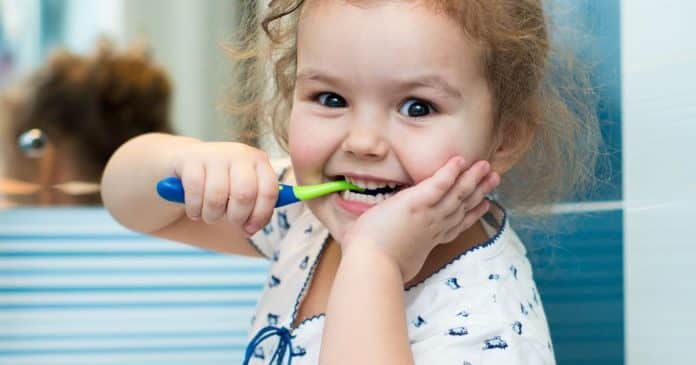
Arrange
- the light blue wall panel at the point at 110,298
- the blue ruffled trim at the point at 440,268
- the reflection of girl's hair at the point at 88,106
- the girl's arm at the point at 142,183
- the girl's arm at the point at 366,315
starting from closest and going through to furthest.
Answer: the girl's arm at the point at 366,315
the blue ruffled trim at the point at 440,268
the girl's arm at the point at 142,183
the light blue wall panel at the point at 110,298
the reflection of girl's hair at the point at 88,106

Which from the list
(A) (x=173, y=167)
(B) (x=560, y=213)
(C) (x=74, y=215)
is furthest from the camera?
(C) (x=74, y=215)

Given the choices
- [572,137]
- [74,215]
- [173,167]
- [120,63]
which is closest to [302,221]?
[173,167]

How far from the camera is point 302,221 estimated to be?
0.92 metres

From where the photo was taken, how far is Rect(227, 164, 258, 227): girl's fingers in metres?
0.72

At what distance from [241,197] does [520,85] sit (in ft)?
0.82

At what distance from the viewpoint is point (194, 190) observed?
2.42 ft

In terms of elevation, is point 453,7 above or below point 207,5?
above

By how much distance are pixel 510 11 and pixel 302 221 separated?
30cm

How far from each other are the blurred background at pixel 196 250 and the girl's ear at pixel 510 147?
2.8 inches

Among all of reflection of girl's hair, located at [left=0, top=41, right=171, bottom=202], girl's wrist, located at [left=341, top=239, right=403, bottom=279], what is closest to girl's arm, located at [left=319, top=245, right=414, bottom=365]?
girl's wrist, located at [left=341, top=239, right=403, bottom=279]

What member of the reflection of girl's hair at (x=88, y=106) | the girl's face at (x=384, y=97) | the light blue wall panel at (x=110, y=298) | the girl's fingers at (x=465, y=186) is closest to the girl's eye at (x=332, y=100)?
the girl's face at (x=384, y=97)

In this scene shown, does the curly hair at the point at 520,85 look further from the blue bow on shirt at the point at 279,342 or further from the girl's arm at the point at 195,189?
the blue bow on shirt at the point at 279,342

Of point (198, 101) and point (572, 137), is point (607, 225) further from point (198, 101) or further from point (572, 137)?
point (198, 101)

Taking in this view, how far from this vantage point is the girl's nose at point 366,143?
0.69 m
